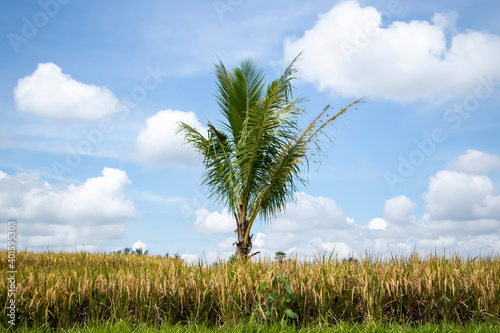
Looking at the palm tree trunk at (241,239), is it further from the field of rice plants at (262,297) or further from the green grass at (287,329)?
the green grass at (287,329)

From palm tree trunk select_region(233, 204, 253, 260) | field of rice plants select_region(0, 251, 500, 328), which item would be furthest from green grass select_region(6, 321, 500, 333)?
palm tree trunk select_region(233, 204, 253, 260)

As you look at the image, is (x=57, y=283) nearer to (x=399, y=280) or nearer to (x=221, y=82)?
(x=399, y=280)

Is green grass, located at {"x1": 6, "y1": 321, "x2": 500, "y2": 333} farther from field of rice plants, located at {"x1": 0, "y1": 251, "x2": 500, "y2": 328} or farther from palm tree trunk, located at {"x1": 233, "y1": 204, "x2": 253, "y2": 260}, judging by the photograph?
palm tree trunk, located at {"x1": 233, "y1": 204, "x2": 253, "y2": 260}

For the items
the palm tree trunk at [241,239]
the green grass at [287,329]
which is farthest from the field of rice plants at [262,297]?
the palm tree trunk at [241,239]

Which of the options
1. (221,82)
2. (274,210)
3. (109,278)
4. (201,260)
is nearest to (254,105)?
(221,82)

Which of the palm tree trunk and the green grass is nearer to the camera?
the green grass

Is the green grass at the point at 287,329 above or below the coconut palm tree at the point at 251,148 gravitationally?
below

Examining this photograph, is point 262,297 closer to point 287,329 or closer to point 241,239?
point 287,329

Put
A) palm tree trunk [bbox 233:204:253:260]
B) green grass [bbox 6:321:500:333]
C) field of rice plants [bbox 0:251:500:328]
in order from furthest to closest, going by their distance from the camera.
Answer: palm tree trunk [bbox 233:204:253:260]
field of rice plants [bbox 0:251:500:328]
green grass [bbox 6:321:500:333]

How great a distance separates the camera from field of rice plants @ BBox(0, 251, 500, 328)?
558 centimetres

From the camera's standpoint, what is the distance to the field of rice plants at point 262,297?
5.58 metres

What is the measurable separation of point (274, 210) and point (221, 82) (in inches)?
175

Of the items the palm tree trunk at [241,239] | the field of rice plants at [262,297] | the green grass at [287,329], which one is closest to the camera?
the green grass at [287,329]

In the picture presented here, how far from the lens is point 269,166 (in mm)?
11523
